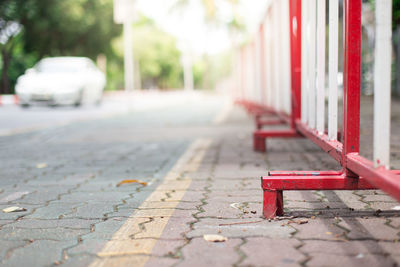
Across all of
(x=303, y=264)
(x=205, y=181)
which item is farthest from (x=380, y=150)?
(x=205, y=181)

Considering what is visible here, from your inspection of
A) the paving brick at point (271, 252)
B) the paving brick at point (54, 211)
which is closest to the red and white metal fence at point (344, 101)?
the paving brick at point (271, 252)

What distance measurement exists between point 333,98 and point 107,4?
34360 millimetres

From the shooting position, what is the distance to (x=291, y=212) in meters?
2.96

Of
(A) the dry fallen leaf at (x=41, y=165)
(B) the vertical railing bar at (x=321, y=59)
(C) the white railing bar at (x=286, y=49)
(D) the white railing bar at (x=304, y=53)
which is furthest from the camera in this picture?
(C) the white railing bar at (x=286, y=49)

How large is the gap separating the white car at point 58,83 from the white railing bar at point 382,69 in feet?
51.2

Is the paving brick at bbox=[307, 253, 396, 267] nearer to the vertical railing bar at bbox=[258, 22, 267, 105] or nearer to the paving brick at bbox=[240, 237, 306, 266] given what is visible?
the paving brick at bbox=[240, 237, 306, 266]

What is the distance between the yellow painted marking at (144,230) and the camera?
2.24 m

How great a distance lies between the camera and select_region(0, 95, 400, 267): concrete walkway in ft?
7.37

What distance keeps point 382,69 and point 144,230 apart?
57.0 inches

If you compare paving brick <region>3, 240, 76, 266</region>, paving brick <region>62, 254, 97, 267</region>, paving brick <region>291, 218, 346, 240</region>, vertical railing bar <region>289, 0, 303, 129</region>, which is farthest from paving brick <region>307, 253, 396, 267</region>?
vertical railing bar <region>289, 0, 303, 129</region>

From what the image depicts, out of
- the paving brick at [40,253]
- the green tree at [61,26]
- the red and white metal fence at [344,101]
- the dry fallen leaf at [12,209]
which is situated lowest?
the dry fallen leaf at [12,209]

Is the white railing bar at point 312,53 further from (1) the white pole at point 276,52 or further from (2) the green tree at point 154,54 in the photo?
(2) the green tree at point 154,54

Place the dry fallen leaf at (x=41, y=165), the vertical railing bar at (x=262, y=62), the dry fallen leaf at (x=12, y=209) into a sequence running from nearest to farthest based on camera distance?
the dry fallen leaf at (x=12, y=209) → the dry fallen leaf at (x=41, y=165) → the vertical railing bar at (x=262, y=62)

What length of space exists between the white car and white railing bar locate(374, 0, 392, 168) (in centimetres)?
1562
